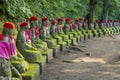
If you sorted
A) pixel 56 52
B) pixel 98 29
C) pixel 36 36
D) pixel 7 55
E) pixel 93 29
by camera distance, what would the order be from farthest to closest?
pixel 98 29 → pixel 93 29 → pixel 56 52 → pixel 36 36 → pixel 7 55

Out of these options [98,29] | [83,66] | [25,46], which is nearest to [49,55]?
[83,66]

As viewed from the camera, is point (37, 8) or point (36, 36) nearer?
point (36, 36)

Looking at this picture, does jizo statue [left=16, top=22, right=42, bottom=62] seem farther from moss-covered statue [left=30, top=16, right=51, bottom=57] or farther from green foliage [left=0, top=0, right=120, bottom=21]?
green foliage [left=0, top=0, right=120, bottom=21]

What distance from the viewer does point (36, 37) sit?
493 inches

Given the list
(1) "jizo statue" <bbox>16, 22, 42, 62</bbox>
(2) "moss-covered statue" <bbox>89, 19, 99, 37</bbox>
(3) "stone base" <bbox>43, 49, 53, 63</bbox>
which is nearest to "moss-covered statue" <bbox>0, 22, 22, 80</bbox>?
(1) "jizo statue" <bbox>16, 22, 42, 62</bbox>

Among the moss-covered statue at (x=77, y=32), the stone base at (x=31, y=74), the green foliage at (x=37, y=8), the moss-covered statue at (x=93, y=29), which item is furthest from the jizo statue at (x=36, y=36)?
the moss-covered statue at (x=93, y=29)

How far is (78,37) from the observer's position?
65.4 feet

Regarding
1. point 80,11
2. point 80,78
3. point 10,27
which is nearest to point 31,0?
point 80,78

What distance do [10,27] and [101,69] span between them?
5.14 m

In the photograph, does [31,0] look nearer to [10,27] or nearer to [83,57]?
[83,57]

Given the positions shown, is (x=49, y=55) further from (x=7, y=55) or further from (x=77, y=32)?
(x=77, y=32)

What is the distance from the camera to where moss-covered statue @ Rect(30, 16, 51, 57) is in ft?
38.1

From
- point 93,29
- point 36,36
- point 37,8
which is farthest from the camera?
point 93,29

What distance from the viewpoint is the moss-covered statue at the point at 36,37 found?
38.1ft
